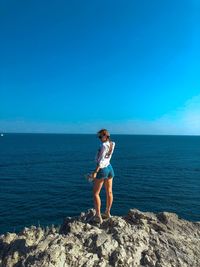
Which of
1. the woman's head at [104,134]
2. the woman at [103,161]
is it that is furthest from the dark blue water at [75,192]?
the woman's head at [104,134]

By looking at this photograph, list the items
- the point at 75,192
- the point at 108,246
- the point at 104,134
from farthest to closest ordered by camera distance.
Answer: the point at 75,192
the point at 104,134
the point at 108,246

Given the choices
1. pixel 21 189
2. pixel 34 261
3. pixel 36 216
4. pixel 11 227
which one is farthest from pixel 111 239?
pixel 21 189

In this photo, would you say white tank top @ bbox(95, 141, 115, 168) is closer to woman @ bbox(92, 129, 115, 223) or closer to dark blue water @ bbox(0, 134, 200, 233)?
woman @ bbox(92, 129, 115, 223)

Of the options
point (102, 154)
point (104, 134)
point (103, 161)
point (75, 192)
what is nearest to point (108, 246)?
point (103, 161)

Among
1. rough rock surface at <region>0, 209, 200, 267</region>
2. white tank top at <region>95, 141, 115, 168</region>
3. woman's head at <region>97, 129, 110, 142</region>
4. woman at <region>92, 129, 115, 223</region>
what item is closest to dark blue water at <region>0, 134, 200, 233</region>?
rough rock surface at <region>0, 209, 200, 267</region>

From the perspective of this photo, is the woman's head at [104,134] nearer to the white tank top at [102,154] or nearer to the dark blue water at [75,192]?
the white tank top at [102,154]

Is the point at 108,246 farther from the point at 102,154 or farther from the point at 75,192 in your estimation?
the point at 75,192

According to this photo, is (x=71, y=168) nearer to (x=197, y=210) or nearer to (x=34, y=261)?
(x=197, y=210)

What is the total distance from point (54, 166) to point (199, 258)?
69564 mm

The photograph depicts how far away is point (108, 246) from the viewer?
397 inches

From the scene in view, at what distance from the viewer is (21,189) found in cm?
5131

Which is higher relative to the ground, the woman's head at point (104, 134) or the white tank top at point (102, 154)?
the woman's head at point (104, 134)

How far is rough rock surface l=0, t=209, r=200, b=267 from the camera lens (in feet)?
30.9

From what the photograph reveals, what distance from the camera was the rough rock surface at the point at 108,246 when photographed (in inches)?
371
